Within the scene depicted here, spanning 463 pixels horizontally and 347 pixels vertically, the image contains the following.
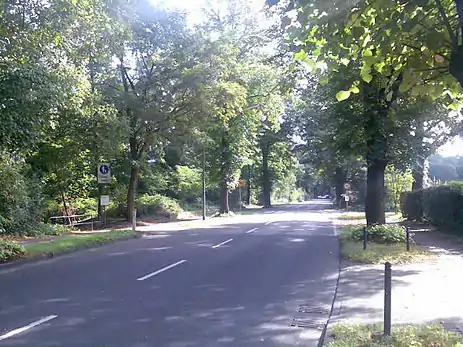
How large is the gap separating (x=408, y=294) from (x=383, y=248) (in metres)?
6.90

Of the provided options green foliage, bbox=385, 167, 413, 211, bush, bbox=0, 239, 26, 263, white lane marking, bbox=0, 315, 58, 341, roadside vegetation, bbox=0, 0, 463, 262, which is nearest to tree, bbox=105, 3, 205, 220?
roadside vegetation, bbox=0, 0, 463, 262

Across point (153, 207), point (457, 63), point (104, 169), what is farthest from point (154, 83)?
point (457, 63)

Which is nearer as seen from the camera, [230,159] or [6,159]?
[6,159]

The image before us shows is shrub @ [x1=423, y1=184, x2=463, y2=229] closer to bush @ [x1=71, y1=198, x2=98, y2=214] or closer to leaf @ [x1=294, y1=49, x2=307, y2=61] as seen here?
leaf @ [x1=294, y1=49, x2=307, y2=61]

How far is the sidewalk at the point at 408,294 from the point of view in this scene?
25.0 feet

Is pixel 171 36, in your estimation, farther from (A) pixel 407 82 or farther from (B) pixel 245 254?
(A) pixel 407 82

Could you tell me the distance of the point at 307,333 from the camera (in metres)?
7.21

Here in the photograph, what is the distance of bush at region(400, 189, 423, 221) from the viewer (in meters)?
28.3

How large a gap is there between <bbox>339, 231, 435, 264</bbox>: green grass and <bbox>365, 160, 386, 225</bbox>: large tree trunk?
291 cm

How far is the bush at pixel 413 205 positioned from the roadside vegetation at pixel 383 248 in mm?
9828

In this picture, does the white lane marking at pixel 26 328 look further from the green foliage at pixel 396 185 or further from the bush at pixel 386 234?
the green foliage at pixel 396 185

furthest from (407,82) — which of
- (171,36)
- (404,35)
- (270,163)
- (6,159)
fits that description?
(270,163)

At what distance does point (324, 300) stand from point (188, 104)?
20.4 m

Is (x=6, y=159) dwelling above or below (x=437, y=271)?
above
